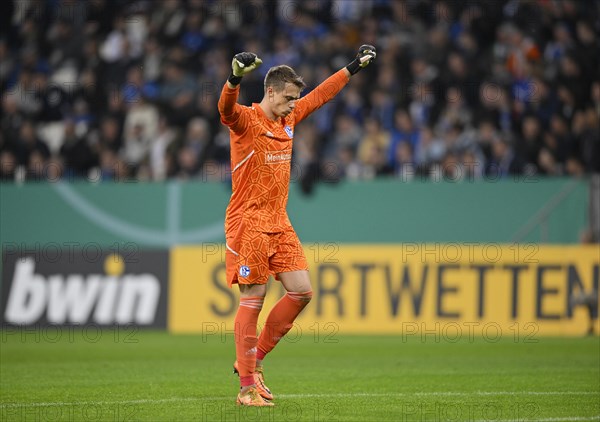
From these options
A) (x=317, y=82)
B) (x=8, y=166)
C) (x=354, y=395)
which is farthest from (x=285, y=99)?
(x=8, y=166)

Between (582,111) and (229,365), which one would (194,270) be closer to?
(229,365)

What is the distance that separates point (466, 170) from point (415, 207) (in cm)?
109

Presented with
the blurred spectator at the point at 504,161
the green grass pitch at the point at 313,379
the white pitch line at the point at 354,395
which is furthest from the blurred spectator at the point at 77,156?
the white pitch line at the point at 354,395


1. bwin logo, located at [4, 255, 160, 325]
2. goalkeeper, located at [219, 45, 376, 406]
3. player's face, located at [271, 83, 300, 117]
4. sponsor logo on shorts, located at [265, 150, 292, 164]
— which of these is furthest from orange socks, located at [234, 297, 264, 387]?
bwin logo, located at [4, 255, 160, 325]

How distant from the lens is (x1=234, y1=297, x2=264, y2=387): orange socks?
8.20 m

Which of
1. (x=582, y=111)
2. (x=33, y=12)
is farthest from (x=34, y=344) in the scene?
(x=33, y=12)

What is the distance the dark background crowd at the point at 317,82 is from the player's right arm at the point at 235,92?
33.6ft

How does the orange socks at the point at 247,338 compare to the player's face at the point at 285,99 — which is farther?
the player's face at the point at 285,99

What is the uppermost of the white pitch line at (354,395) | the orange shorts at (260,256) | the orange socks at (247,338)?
the orange shorts at (260,256)

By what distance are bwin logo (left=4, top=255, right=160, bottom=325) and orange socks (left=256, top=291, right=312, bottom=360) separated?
8872 millimetres

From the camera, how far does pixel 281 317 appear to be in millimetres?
8609

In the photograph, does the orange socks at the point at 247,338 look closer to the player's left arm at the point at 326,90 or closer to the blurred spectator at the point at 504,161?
the player's left arm at the point at 326,90

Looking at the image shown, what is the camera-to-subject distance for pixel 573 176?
56.4 ft

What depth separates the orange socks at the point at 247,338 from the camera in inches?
323
